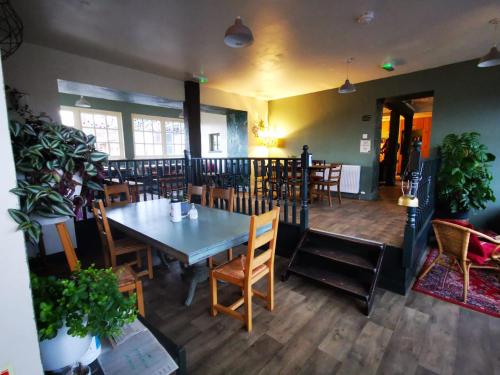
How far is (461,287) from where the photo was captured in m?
2.64

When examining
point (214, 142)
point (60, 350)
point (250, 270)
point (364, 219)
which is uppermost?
point (214, 142)

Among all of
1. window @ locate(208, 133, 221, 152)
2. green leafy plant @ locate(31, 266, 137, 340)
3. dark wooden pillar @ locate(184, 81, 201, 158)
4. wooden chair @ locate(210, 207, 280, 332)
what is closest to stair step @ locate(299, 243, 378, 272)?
wooden chair @ locate(210, 207, 280, 332)

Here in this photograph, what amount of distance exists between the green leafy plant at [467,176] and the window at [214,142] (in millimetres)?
7033

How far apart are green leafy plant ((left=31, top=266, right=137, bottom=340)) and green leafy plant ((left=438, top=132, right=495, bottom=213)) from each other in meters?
4.46

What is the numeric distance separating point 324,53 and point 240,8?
5.49ft

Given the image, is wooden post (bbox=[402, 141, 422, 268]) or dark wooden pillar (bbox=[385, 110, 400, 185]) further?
dark wooden pillar (bbox=[385, 110, 400, 185])

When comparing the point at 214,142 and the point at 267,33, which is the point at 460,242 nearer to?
the point at 267,33

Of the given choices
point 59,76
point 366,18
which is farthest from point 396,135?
point 59,76

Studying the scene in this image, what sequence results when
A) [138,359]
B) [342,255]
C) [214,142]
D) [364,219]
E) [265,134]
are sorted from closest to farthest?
[138,359], [342,255], [364,219], [265,134], [214,142]

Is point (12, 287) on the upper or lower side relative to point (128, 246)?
upper

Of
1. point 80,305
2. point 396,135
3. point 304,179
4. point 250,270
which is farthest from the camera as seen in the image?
point 396,135

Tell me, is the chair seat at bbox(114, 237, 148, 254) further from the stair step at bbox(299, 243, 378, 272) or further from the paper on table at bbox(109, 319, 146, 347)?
the stair step at bbox(299, 243, 378, 272)

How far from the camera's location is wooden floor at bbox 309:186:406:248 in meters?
3.05

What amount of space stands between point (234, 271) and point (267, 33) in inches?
111
